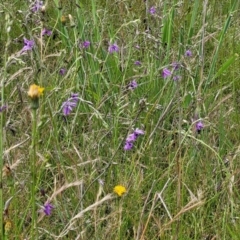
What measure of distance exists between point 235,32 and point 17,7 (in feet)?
2.96

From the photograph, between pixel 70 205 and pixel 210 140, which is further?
pixel 210 140

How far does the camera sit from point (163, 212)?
5.05 ft

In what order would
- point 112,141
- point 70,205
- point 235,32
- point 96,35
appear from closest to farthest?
point 70,205 → point 112,141 → point 96,35 → point 235,32

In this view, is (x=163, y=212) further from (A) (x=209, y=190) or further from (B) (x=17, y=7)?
(B) (x=17, y=7)

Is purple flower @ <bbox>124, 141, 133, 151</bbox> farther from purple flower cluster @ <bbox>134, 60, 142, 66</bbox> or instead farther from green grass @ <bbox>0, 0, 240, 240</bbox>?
purple flower cluster @ <bbox>134, 60, 142, 66</bbox>

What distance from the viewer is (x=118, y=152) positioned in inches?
65.5

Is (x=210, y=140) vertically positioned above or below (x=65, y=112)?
below

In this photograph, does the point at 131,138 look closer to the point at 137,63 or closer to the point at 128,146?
the point at 128,146

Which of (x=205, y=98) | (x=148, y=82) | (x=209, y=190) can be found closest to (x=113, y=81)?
(x=148, y=82)

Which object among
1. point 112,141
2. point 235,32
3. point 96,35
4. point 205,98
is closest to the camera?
point 112,141

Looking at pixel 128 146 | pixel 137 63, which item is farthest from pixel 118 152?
pixel 137 63

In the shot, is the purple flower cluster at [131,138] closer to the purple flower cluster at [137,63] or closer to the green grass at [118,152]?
the green grass at [118,152]

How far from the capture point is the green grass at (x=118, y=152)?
1283 millimetres

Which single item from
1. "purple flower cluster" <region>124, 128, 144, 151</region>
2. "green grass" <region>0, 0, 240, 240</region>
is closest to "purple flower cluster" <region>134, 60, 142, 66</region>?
"green grass" <region>0, 0, 240, 240</region>
